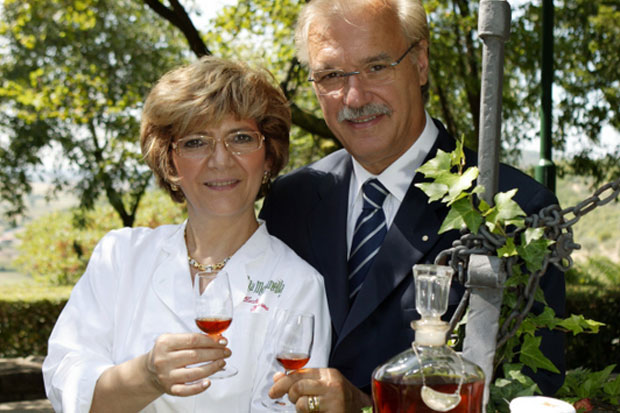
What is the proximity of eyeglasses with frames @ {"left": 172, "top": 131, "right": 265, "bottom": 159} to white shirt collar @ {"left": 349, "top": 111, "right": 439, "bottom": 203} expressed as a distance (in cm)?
53

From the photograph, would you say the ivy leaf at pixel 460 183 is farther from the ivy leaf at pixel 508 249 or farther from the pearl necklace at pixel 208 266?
the pearl necklace at pixel 208 266

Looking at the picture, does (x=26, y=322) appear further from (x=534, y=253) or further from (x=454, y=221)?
(x=534, y=253)

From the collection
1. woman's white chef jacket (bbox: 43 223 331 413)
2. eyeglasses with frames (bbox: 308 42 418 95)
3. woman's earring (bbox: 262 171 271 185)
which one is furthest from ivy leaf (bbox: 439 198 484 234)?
woman's earring (bbox: 262 171 271 185)

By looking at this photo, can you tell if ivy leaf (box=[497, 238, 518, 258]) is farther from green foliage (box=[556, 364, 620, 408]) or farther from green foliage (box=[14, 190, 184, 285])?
green foliage (box=[14, 190, 184, 285])

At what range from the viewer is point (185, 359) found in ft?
7.14

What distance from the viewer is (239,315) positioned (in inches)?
109

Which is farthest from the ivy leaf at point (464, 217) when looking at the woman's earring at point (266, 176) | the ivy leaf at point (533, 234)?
the woman's earring at point (266, 176)

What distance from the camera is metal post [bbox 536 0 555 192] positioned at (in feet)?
18.4

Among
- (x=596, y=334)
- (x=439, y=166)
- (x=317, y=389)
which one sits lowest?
(x=596, y=334)

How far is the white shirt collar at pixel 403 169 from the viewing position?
120 inches

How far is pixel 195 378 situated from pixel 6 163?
14.1 meters

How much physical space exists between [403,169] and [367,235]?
35 centimetres

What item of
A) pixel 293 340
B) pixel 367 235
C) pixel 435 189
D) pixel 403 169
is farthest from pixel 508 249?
pixel 403 169

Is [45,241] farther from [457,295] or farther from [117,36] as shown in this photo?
[457,295]
